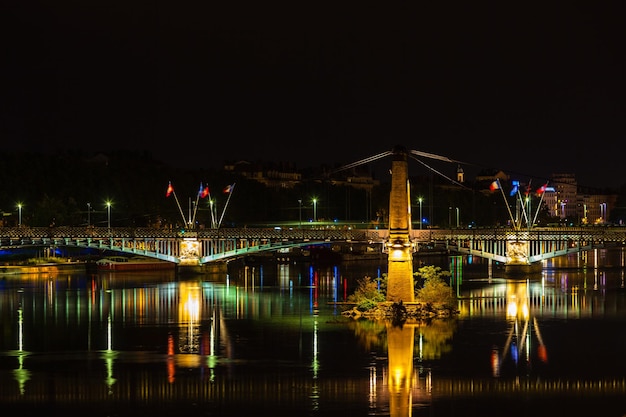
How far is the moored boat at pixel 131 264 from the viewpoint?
127375mm

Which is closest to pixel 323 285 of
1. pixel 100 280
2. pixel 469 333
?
pixel 100 280

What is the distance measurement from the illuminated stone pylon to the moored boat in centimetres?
6265

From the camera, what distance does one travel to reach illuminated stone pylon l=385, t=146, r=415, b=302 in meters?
65.8

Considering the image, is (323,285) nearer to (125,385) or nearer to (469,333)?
(469,333)

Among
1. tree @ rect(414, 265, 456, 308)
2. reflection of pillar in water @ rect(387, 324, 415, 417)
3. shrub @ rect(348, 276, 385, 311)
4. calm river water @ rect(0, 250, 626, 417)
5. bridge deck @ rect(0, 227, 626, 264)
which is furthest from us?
bridge deck @ rect(0, 227, 626, 264)

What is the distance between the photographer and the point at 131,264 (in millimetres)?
128000

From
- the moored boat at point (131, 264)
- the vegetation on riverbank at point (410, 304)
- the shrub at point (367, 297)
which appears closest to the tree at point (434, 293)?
the vegetation on riverbank at point (410, 304)

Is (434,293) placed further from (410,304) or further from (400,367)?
(400,367)

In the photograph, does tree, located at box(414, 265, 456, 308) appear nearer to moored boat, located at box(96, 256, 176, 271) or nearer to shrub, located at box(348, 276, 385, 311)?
shrub, located at box(348, 276, 385, 311)

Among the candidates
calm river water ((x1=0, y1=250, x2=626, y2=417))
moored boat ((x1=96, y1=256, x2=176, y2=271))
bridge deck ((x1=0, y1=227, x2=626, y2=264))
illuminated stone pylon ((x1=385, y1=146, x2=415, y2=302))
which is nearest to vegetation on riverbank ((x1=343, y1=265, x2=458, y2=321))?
calm river water ((x1=0, y1=250, x2=626, y2=417))

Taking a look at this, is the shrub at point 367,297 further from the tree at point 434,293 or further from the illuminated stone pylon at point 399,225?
the illuminated stone pylon at point 399,225

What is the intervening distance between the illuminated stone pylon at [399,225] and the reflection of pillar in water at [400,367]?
291cm

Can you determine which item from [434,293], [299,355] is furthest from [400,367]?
[434,293]

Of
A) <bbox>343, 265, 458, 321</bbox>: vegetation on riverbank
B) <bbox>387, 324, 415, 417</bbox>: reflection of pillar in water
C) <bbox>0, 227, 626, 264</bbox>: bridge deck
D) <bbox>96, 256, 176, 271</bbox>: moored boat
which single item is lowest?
<bbox>387, 324, 415, 417</bbox>: reflection of pillar in water
